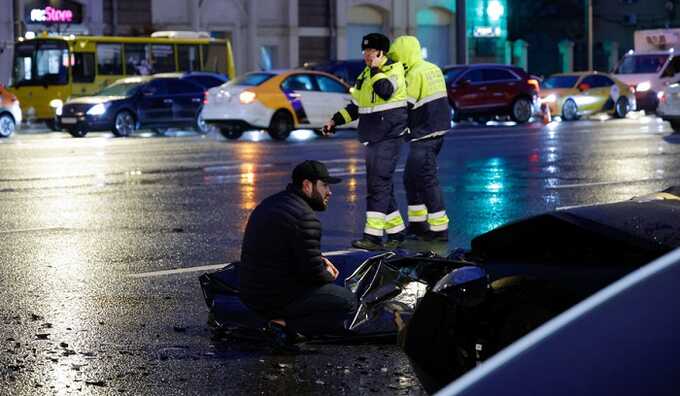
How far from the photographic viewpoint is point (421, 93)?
10734 millimetres

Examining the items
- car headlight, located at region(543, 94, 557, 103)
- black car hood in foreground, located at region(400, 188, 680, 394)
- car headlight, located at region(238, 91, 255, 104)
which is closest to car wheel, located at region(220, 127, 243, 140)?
car headlight, located at region(238, 91, 255, 104)

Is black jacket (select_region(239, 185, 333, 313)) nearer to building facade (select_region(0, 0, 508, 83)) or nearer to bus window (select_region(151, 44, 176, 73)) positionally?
bus window (select_region(151, 44, 176, 73))

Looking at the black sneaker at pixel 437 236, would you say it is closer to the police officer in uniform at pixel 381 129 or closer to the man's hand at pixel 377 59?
the police officer in uniform at pixel 381 129

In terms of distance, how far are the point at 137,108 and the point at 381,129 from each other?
66.4 feet

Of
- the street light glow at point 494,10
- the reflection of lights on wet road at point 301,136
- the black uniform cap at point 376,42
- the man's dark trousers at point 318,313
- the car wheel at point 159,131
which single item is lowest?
→ the car wheel at point 159,131

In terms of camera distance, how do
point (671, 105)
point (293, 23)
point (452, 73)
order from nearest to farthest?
1. point (671, 105)
2. point (452, 73)
3. point (293, 23)

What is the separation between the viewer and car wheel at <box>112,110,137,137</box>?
1175 inches

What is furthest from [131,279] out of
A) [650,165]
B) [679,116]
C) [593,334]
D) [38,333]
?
[679,116]

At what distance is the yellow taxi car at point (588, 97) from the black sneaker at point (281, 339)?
2790 centimetres

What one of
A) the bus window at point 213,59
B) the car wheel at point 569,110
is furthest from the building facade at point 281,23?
the car wheel at point 569,110

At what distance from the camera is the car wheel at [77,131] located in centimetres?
2947

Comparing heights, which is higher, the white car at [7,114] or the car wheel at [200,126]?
the white car at [7,114]

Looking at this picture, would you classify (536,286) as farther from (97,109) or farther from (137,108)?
(137,108)

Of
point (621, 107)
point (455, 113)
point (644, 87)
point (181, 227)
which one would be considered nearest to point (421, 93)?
point (181, 227)
